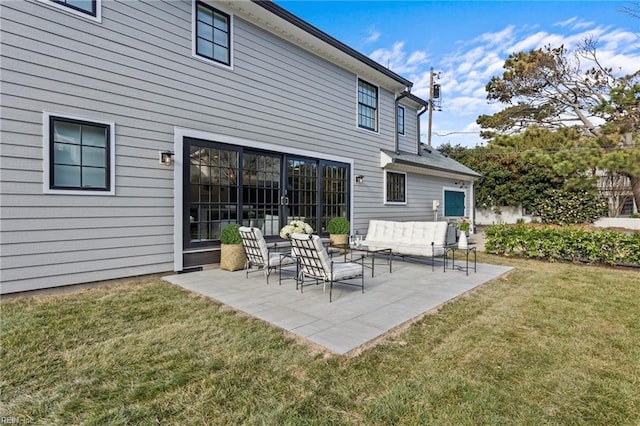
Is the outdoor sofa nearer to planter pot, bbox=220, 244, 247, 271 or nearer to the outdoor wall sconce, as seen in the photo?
planter pot, bbox=220, 244, 247, 271

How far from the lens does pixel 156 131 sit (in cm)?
557

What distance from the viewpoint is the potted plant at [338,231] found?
8344mm

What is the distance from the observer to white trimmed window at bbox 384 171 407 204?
1077 cm

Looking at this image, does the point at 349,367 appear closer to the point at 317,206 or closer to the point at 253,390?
the point at 253,390

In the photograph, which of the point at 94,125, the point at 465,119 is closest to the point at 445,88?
the point at 465,119

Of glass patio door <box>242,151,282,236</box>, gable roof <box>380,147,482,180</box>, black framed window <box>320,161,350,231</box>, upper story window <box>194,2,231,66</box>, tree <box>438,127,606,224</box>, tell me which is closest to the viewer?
upper story window <box>194,2,231,66</box>

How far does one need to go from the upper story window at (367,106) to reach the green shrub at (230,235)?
18.4 feet

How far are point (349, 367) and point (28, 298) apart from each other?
14.8ft

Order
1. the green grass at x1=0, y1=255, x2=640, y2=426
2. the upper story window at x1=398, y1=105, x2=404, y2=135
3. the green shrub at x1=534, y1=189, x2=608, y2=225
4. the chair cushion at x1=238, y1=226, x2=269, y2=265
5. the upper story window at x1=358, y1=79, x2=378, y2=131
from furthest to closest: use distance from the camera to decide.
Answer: the green shrub at x1=534, y1=189, x2=608, y2=225, the upper story window at x1=398, y1=105, x2=404, y2=135, the upper story window at x1=358, y1=79, x2=378, y2=131, the chair cushion at x1=238, y1=226, x2=269, y2=265, the green grass at x1=0, y1=255, x2=640, y2=426

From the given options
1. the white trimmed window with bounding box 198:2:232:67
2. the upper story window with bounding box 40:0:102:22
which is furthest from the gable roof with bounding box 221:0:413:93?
the upper story window with bounding box 40:0:102:22

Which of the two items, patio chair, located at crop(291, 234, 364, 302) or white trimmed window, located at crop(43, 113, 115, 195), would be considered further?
A: white trimmed window, located at crop(43, 113, 115, 195)

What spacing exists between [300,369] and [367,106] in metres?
9.15

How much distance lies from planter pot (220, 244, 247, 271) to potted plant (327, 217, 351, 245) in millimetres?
2876

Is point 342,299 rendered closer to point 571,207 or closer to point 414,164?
point 414,164
